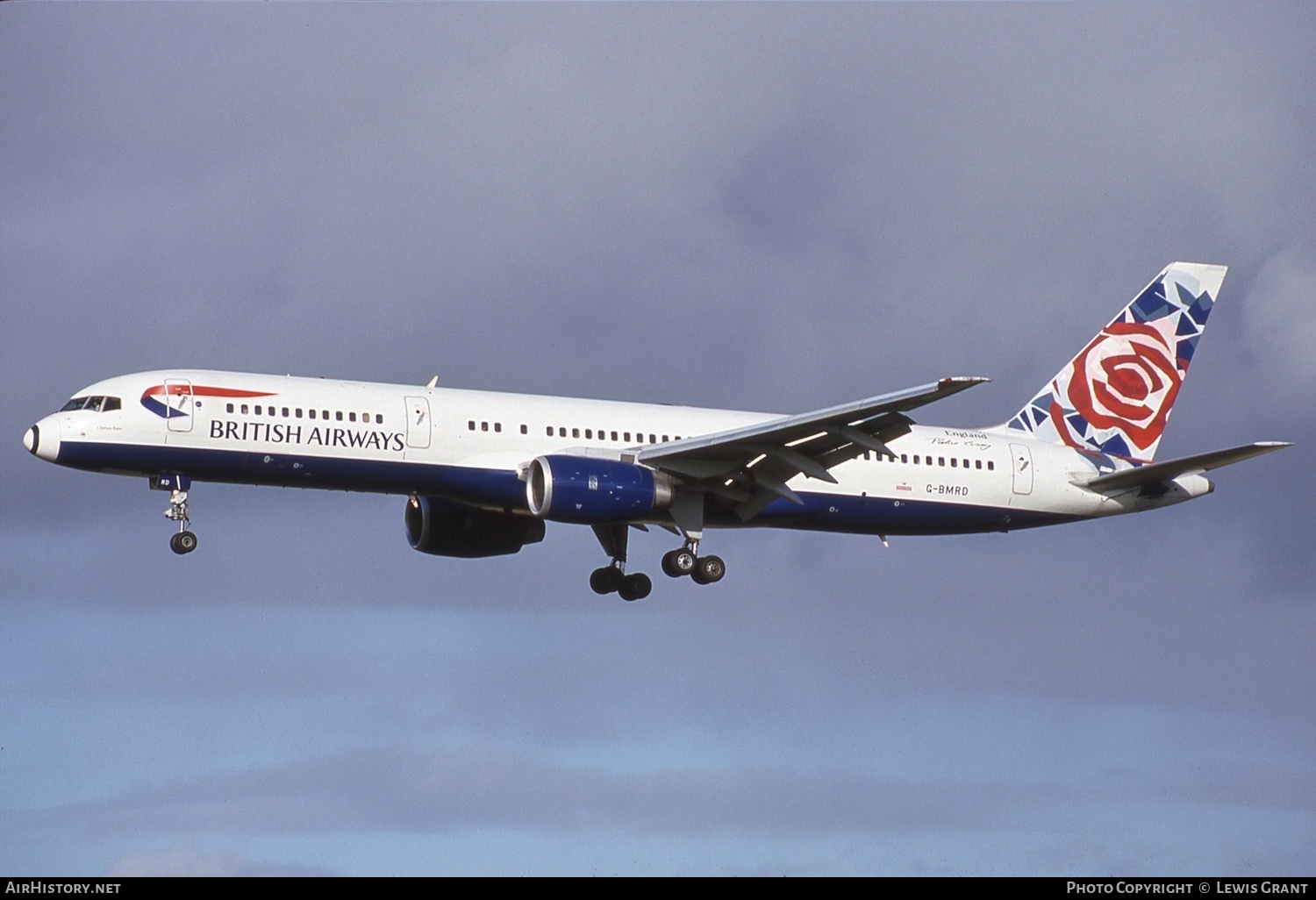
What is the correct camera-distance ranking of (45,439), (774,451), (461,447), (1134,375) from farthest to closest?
(1134,375) → (774,451) → (461,447) → (45,439)

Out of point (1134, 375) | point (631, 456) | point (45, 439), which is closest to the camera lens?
point (45, 439)

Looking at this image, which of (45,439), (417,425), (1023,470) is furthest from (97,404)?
(1023,470)

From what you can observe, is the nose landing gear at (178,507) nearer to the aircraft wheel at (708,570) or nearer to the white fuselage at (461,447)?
the white fuselage at (461,447)

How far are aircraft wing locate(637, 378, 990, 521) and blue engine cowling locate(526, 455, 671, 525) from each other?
121cm

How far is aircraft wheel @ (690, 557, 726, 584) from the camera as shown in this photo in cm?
5475

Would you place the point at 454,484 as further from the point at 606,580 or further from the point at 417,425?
the point at 606,580

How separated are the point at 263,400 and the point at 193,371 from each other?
204 cm

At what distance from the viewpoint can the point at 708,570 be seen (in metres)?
54.8

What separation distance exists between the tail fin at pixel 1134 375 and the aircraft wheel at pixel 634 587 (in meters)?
12.0

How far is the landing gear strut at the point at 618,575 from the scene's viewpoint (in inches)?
2297

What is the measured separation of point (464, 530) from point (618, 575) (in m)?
4.69

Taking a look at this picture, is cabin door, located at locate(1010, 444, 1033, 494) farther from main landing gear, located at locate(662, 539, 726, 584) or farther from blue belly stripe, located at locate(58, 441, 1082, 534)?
main landing gear, located at locate(662, 539, 726, 584)

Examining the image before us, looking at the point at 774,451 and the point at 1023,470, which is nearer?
the point at 774,451

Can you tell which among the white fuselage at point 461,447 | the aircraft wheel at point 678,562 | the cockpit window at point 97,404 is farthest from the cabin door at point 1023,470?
the cockpit window at point 97,404
